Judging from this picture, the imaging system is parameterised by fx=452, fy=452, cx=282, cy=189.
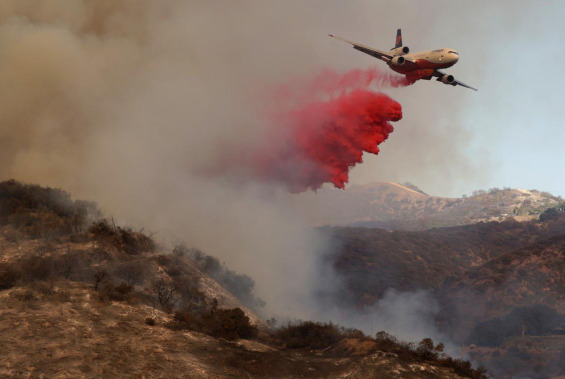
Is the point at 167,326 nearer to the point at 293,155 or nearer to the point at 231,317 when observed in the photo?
the point at 231,317

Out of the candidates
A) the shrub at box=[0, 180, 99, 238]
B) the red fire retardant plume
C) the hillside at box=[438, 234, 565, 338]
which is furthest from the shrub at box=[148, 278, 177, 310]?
the hillside at box=[438, 234, 565, 338]

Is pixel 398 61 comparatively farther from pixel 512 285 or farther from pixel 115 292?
pixel 512 285

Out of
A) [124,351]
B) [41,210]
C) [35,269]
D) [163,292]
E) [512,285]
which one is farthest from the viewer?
[512,285]

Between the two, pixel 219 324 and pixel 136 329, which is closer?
pixel 136 329

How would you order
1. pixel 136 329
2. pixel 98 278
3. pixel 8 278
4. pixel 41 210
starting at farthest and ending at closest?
1. pixel 41 210
2. pixel 98 278
3. pixel 8 278
4. pixel 136 329

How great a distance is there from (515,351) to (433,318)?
657 inches

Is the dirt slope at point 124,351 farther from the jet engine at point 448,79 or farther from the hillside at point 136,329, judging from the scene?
the jet engine at point 448,79

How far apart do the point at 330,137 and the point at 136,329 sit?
1158 inches

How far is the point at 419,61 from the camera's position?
1613 inches

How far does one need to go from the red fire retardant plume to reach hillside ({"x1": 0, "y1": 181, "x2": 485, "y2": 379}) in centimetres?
1691

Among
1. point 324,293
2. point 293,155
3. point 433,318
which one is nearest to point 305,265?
point 324,293

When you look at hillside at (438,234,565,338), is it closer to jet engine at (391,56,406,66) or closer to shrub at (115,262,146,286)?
jet engine at (391,56,406,66)

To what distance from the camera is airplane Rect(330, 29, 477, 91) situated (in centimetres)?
3947

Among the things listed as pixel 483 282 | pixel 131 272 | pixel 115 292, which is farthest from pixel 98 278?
pixel 483 282
